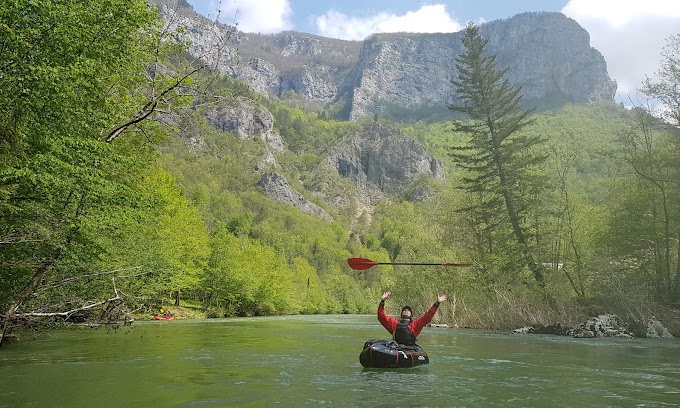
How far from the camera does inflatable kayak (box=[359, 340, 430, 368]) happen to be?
12.6 metres

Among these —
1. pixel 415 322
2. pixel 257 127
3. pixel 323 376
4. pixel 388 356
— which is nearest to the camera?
pixel 323 376

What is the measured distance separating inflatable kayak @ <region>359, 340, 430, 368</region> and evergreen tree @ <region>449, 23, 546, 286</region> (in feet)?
51.2

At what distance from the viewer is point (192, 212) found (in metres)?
49.0

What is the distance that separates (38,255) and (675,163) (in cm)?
2611

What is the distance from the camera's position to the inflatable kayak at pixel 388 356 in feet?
41.3

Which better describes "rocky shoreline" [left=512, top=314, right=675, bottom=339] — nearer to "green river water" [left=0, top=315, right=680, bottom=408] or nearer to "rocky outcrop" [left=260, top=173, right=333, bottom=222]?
"green river water" [left=0, top=315, right=680, bottom=408]

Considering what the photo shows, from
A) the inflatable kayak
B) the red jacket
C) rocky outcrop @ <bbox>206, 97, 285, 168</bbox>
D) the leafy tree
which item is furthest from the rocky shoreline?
rocky outcrop @ <bbox>206, 97, 285, 168</bbox>

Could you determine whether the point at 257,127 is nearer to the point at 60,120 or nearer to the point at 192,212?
the point at 192,212

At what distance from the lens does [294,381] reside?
36.3ft

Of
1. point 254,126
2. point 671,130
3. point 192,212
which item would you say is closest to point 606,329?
point 671,130

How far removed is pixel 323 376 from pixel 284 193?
149468mm

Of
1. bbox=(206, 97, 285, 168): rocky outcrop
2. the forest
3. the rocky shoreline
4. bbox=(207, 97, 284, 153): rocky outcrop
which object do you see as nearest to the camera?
the forest

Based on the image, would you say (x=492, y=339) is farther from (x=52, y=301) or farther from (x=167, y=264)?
(x=167, y=264)

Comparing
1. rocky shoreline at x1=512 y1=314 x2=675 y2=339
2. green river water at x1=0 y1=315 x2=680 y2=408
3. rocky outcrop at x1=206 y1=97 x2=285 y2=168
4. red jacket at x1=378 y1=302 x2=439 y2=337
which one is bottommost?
green river water at x1=0 y1=315 x2=680 y2=408
